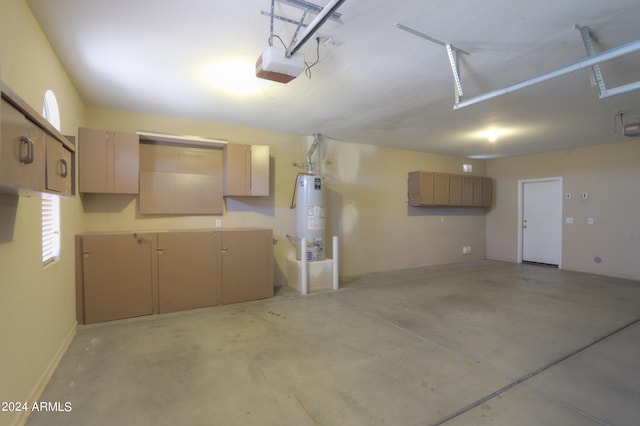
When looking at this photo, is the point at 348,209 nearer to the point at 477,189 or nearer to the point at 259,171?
the point at 259,171

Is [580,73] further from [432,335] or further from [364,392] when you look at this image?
[364,392]

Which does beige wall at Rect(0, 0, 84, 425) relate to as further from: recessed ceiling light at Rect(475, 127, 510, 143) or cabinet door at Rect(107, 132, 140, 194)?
recessed ceiling light at Rect(475, 127, 510, 143)

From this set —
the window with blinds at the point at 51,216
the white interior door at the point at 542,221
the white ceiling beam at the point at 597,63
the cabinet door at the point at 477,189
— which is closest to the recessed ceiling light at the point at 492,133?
the cabinet door at the point at 477,189

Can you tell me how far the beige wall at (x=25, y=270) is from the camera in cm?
168

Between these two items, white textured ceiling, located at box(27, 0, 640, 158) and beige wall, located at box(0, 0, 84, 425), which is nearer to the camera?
beige wall, located at box(0, 0, 84, 425)

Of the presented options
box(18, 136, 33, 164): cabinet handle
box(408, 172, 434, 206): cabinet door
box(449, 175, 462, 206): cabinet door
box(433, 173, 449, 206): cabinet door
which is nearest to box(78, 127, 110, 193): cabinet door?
box(18, 136, 33, 164): cabinet handle

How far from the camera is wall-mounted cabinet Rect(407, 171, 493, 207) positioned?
648cm

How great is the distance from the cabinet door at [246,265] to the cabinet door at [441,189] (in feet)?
13.3

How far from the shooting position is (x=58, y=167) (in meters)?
1.58

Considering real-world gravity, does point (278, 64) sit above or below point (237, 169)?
above

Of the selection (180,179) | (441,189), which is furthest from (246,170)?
(441,189)

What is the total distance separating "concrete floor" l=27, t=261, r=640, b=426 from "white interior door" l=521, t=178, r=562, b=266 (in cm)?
261

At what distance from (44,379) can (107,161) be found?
240 centimetres

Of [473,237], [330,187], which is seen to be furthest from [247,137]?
[473,237]
